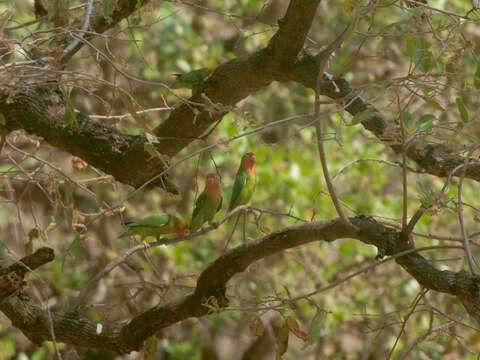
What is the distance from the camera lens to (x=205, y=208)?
2.42 m

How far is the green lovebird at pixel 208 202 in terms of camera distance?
7.89 ft

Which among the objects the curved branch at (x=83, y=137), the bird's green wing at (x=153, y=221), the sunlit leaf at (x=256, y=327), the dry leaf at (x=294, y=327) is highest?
the curved branch at (x=83, y=137)

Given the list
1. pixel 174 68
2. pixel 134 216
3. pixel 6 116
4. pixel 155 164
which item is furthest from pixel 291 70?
pixel 134 216

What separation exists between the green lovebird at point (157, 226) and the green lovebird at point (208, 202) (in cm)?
12

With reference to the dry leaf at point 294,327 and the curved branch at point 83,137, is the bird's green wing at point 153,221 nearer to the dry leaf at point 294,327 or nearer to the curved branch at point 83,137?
the curved branch at point 83,137

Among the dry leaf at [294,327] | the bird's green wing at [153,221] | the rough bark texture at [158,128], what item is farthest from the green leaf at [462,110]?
the bird's green wing at [153,221]

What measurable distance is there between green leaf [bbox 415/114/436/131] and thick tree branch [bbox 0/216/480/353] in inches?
11.5

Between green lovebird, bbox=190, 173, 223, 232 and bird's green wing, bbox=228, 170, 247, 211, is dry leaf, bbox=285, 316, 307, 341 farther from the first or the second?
bird's green wing, bbox=228, 170, 247, 211

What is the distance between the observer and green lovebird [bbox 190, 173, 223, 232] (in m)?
2.40

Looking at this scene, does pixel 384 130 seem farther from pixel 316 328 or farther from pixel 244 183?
pixel 244 183

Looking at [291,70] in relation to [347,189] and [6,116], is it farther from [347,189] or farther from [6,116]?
[347,189]

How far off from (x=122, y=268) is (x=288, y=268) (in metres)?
1.42

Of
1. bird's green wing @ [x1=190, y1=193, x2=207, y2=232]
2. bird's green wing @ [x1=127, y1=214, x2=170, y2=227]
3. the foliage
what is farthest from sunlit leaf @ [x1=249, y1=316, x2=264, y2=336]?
the foliage

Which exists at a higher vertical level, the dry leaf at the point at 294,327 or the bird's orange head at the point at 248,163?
the bird's orange head at the point at 248,163
